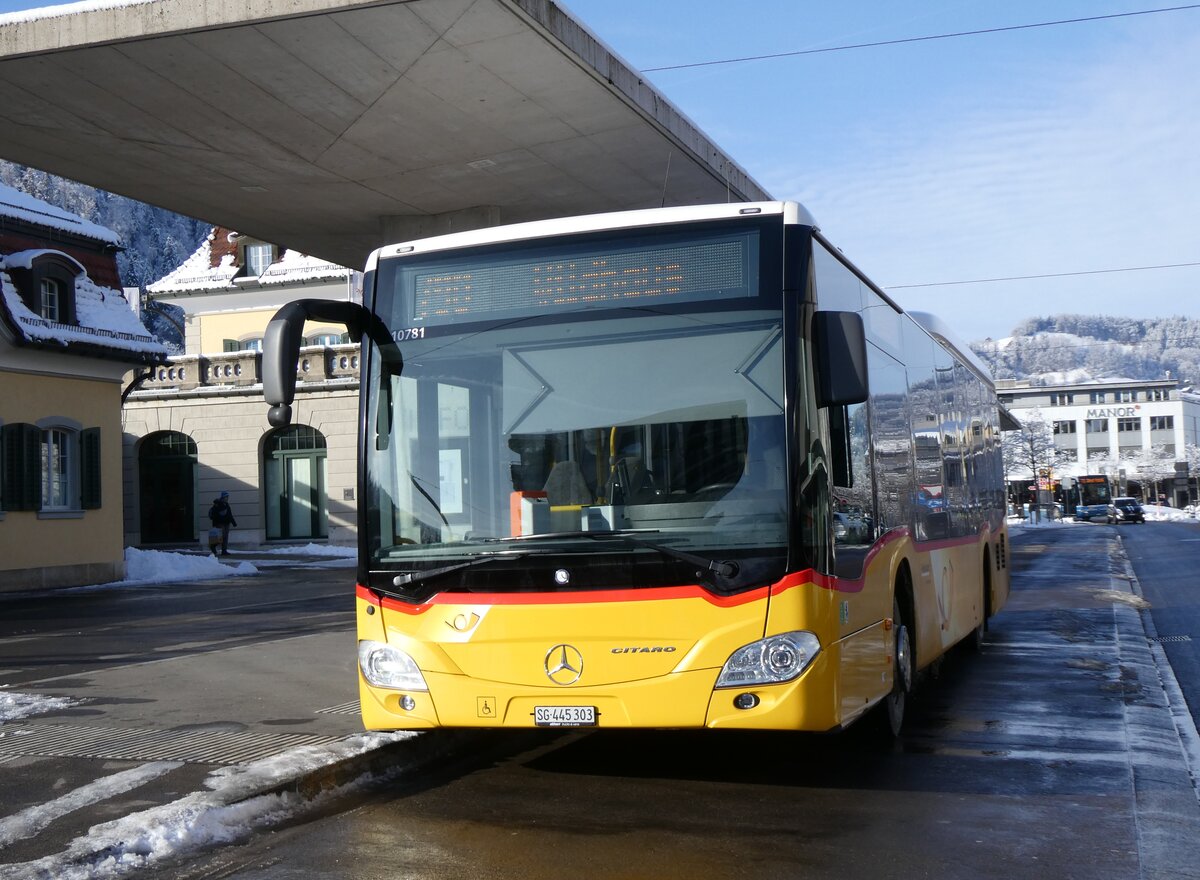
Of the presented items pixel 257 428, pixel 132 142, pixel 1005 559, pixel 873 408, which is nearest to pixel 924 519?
pixel 873 408

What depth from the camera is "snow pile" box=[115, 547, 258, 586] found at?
2831cm

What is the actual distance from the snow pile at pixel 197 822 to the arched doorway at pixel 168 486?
34195 millimetres

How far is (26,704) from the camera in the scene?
986 cm

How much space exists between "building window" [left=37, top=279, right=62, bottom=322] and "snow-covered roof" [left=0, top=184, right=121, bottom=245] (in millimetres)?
1150

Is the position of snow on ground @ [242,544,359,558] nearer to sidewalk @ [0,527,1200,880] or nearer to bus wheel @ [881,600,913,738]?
sidewalk @ [0,527,1200,880]

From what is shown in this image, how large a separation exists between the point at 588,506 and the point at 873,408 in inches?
90.0

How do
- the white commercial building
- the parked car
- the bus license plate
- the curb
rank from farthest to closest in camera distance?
1. the white commercial building
2. the parked car
3. the bus license plate
4. the curb

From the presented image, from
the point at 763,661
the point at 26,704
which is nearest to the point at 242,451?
the point at 26,704

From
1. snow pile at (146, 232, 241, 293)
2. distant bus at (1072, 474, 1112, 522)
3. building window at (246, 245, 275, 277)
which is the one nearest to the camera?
snow pile at (146, 232, 241, 293)

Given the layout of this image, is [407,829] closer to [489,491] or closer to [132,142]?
[489,491]

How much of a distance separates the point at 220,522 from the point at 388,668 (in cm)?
3018

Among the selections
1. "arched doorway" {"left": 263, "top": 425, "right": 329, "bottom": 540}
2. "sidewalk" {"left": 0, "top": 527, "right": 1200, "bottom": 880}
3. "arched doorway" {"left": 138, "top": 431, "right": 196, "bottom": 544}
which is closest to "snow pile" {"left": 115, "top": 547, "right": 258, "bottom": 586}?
"arched doorway" {"left": 263, "top": 425, "right": 329, "bottom": 540}

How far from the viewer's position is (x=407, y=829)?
245 inches

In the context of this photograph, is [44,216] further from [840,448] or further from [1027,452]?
[1027,452]
